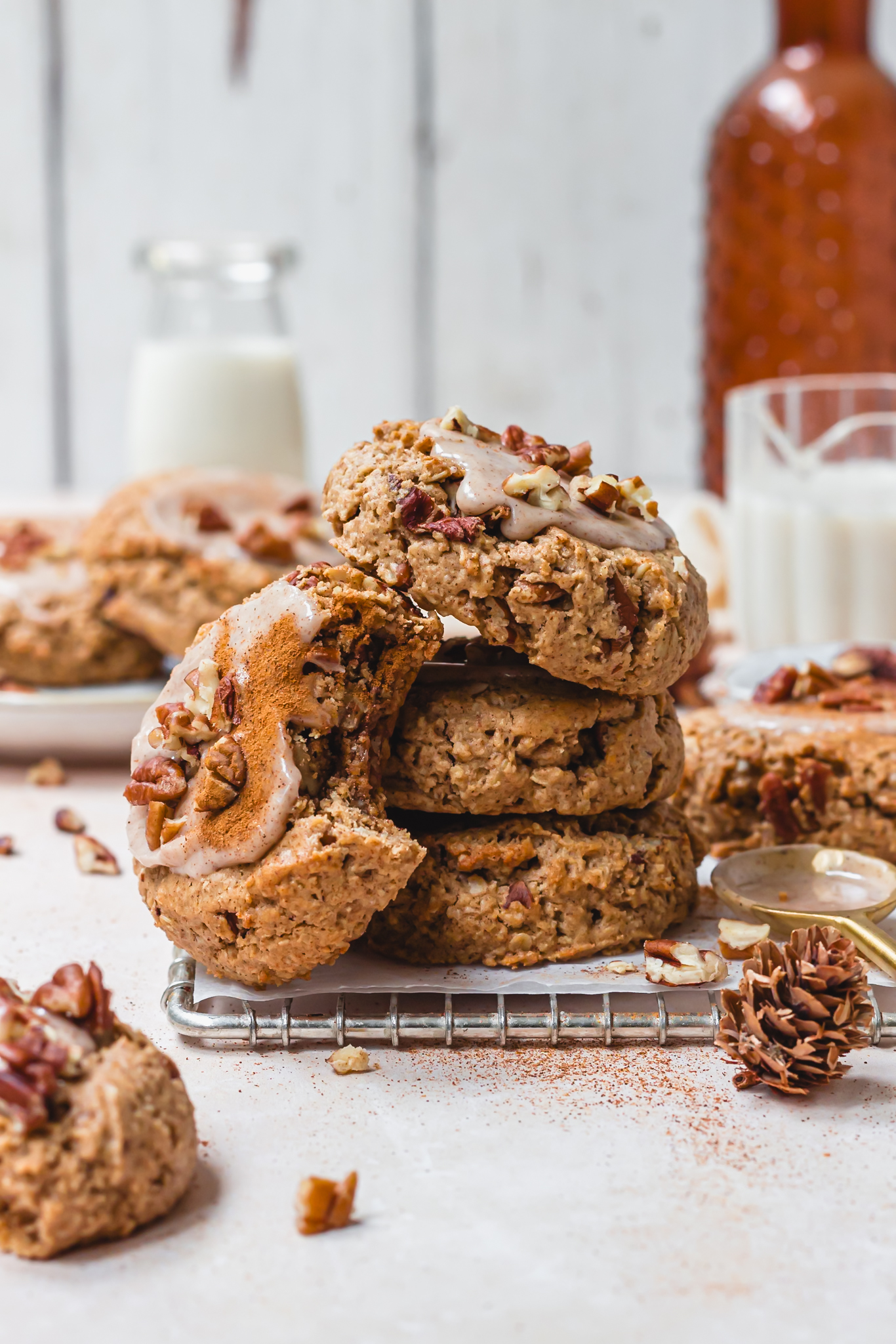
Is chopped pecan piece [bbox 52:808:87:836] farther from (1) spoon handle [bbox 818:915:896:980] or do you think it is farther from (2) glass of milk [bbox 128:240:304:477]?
(2) glass of milk [bbox 128:240:304:477]

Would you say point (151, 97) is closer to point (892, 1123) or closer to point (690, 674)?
point (690, 674)

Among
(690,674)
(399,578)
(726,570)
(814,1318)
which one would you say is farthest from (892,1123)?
(726,570)

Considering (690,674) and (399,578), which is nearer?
(399,578)

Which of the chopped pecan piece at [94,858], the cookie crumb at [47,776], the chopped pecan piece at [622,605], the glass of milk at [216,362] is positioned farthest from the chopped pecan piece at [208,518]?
the chopped pecan piece at [622,605]

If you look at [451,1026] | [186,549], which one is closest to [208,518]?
[186,549]

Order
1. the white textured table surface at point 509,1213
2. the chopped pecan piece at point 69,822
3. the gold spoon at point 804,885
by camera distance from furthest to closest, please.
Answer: the chopped pecan piece at point 69,822
the gold spoon at point 804,885
the white textured table surface at point 509,1213

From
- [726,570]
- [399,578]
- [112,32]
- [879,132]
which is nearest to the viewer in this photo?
[399,578]

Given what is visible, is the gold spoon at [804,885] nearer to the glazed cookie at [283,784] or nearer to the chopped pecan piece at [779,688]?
the chopped pecan piece at [779,688]
